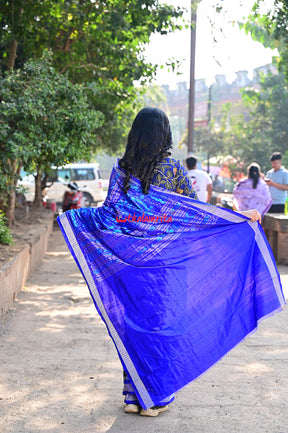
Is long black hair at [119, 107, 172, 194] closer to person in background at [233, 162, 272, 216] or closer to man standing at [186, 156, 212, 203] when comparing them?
man standing at [186, 156, 212, 203]

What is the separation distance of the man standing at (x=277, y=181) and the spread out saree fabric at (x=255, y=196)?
1.39 feet

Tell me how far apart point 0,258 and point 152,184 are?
13.1 feet

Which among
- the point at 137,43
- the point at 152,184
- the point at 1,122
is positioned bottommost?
the point at 152,184

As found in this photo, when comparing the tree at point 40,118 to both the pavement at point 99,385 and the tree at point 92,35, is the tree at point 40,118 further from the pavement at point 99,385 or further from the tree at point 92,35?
the pavement at point 99,385

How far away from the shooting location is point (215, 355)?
12.9 feet

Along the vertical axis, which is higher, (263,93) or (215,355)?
(263,93)

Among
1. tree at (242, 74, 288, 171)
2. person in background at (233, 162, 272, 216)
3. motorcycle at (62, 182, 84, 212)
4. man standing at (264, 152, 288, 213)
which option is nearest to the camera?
person in background at (233, 162, 272, 216)

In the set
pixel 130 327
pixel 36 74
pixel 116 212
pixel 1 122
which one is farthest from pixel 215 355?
pixel 36 74

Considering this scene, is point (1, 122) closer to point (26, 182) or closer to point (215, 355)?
point (215, 355)

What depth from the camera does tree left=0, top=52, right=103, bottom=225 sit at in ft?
28.4

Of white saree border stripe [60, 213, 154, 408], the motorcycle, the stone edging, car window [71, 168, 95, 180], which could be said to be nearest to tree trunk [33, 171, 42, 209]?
the motorcycle

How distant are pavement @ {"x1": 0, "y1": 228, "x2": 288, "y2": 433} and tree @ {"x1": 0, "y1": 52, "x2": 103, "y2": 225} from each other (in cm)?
257

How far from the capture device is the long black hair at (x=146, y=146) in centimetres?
389

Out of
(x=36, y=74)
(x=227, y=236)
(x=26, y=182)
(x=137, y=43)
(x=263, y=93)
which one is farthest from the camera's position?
(x=263, y=93)
